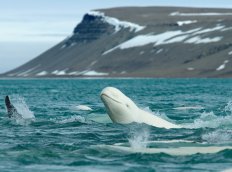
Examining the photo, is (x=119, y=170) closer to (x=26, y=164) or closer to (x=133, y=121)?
(x=26, y=164)

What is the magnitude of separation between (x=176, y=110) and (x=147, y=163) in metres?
25.8

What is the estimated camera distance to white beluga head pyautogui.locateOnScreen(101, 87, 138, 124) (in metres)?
29.6

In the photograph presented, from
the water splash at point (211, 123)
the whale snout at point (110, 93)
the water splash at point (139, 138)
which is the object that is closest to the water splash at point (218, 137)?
the water splash at point (139, 138)

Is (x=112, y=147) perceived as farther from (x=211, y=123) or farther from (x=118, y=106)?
(x=211, y=123)

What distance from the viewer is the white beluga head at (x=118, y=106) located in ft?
97.2

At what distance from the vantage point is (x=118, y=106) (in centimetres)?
2992

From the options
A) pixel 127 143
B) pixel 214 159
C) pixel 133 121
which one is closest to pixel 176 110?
pixel 133 121

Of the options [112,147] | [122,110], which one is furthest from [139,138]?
[122,110]

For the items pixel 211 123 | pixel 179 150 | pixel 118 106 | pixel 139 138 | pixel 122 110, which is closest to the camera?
pixel 179 150

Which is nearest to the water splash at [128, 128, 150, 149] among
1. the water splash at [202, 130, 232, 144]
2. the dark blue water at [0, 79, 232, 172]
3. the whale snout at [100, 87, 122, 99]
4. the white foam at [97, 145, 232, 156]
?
the dark blue water at [0, 79, 232, 172]

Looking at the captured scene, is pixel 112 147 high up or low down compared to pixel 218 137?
down

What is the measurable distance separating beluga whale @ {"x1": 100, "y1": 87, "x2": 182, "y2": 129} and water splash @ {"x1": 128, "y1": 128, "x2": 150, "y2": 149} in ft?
3.63

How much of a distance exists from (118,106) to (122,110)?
50 centimetres

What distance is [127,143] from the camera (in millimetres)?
25734
